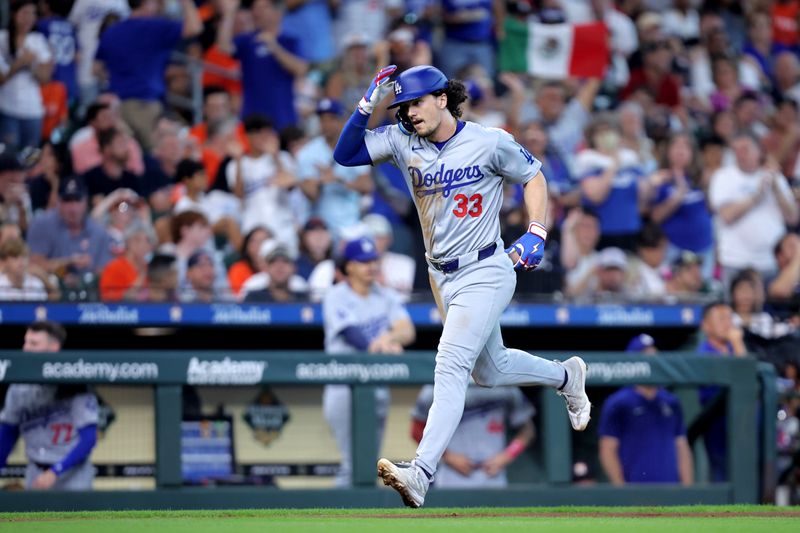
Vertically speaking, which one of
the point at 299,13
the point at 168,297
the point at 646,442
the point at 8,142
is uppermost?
the point at 299,13

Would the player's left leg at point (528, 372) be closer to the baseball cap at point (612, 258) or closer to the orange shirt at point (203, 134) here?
the baseball cap at point (612, 258)

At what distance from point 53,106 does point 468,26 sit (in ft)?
13.2

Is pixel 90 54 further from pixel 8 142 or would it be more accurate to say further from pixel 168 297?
pixel 168 297

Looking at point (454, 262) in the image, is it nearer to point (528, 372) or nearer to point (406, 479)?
point (528, 372)

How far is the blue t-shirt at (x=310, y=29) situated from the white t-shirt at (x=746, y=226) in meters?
3.77

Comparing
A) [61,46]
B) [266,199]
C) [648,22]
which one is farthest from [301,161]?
[648,22]

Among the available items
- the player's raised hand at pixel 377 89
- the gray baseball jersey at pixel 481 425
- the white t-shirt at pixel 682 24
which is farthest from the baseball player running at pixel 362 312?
the white t-shirt at pixel 682 24

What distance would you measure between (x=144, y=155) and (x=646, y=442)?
15.3ft

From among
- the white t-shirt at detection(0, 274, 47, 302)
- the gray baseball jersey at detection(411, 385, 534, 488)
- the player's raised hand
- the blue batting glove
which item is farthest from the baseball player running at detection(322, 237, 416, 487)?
the player's raised hand

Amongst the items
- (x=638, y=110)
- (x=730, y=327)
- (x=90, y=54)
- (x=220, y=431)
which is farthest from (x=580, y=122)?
(x=220, y=431)

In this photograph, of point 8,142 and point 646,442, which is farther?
point 8,142

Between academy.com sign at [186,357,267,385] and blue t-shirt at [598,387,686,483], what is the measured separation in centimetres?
225

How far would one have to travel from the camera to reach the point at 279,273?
31.3ft

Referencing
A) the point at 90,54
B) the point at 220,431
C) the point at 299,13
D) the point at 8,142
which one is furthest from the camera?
the point at 299,13
